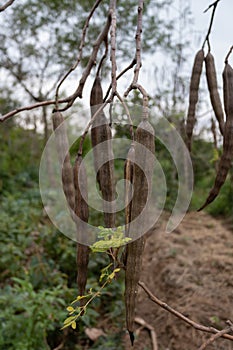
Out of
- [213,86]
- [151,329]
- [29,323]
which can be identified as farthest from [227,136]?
[151,329]

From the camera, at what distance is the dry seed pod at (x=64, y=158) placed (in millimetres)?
568

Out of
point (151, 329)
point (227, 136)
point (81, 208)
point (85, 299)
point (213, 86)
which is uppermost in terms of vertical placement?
point (213, 86)

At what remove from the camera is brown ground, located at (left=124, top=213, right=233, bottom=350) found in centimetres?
183

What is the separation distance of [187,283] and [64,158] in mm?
1851

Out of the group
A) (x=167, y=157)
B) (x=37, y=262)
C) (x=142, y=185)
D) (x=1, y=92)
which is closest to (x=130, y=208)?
(x=142, y=185)

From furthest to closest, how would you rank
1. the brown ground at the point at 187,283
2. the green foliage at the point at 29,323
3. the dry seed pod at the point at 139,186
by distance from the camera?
the brown ground at the point at 187,283
the green foliage at the point at 29,323
the dry seed pod at the point at 139,186

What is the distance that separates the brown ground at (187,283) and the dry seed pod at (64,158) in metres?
1.08

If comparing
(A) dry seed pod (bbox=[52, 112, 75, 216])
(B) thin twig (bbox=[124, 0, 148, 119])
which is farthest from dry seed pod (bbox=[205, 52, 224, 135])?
(A) dry seed pod (bbox=[52, 112, 75, 216])

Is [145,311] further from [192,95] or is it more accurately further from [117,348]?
[192,95]

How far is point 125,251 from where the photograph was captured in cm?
45

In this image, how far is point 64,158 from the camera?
0.59 meters

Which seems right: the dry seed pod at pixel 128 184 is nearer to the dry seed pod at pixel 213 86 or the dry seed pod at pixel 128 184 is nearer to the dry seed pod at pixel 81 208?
the dry seed pod at pixel 81 208

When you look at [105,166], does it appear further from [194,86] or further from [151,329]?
[151,329]

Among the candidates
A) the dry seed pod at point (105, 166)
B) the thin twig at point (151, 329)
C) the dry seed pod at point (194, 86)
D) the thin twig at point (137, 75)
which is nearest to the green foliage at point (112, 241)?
the dry seed pod at point (105, 166)
